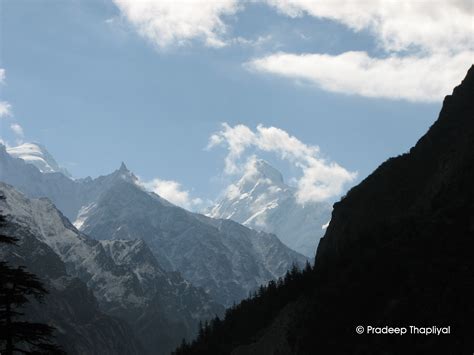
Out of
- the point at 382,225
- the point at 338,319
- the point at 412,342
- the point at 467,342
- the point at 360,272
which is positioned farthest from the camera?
the point at 382,225

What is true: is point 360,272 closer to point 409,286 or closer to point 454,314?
point 409,286

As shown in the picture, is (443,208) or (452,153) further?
(452,153)

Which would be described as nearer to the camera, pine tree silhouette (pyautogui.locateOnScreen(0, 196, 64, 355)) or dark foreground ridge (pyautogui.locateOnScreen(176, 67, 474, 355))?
pine tree silhouette (pyautogui.locateOnScreen(0, 196, 64, 355))

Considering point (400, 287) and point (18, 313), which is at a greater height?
point (400, 287)

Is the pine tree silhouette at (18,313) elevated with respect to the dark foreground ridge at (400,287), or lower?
lower

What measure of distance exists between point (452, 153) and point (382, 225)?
88.3ft

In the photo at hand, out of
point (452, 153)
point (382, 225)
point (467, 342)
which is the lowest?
point (467, 342)

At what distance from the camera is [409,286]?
13650 centimetres

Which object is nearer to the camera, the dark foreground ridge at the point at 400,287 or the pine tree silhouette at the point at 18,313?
the pine tree silhouette at the point at 18,313

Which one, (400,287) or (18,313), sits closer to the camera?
(18,313)

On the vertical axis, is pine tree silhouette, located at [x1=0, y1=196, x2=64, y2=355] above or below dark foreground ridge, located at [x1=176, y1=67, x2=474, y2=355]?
below

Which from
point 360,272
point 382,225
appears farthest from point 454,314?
point 382,225

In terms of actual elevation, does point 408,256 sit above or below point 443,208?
below

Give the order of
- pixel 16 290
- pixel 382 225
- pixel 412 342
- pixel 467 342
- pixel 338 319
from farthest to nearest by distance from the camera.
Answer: pixel 382 225
pixel 338 319
pixel 412 342
pixel 467 342
pixel 16 290
